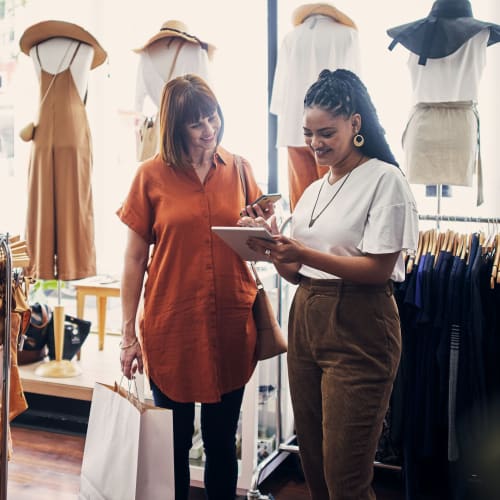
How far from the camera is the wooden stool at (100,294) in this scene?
11.9 ft

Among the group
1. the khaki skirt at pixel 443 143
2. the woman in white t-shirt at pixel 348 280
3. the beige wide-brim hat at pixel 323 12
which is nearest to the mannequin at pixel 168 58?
the beige wide-brim hat at pixel 323 12

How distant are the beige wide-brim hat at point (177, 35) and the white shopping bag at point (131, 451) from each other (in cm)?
158

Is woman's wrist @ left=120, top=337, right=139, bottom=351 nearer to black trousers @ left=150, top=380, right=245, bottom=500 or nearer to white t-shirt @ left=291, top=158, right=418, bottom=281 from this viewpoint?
black trousers @ left=150, top=380, right=245, bottom=500

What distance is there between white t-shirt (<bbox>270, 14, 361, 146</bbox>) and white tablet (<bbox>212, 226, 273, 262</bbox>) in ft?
3.44

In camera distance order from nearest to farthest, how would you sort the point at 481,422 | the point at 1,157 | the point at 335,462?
the point at 335,462 → the point at 481,422 → the point at 1,157

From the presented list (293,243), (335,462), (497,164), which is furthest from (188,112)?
(497,164)

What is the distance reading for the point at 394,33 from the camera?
2.57 metres

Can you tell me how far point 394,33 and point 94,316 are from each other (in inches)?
104

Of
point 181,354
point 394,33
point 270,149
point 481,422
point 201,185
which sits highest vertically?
point 394,33

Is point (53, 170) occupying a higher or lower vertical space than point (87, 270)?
higher

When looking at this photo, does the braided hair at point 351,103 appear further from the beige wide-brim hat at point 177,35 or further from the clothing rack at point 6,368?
the beige wide-brim hat at point 177,35

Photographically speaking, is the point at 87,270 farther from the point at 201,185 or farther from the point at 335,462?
the point at 335,462

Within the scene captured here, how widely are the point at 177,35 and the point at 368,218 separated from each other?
5.22 ft

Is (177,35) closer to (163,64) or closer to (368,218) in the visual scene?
(163,64)
